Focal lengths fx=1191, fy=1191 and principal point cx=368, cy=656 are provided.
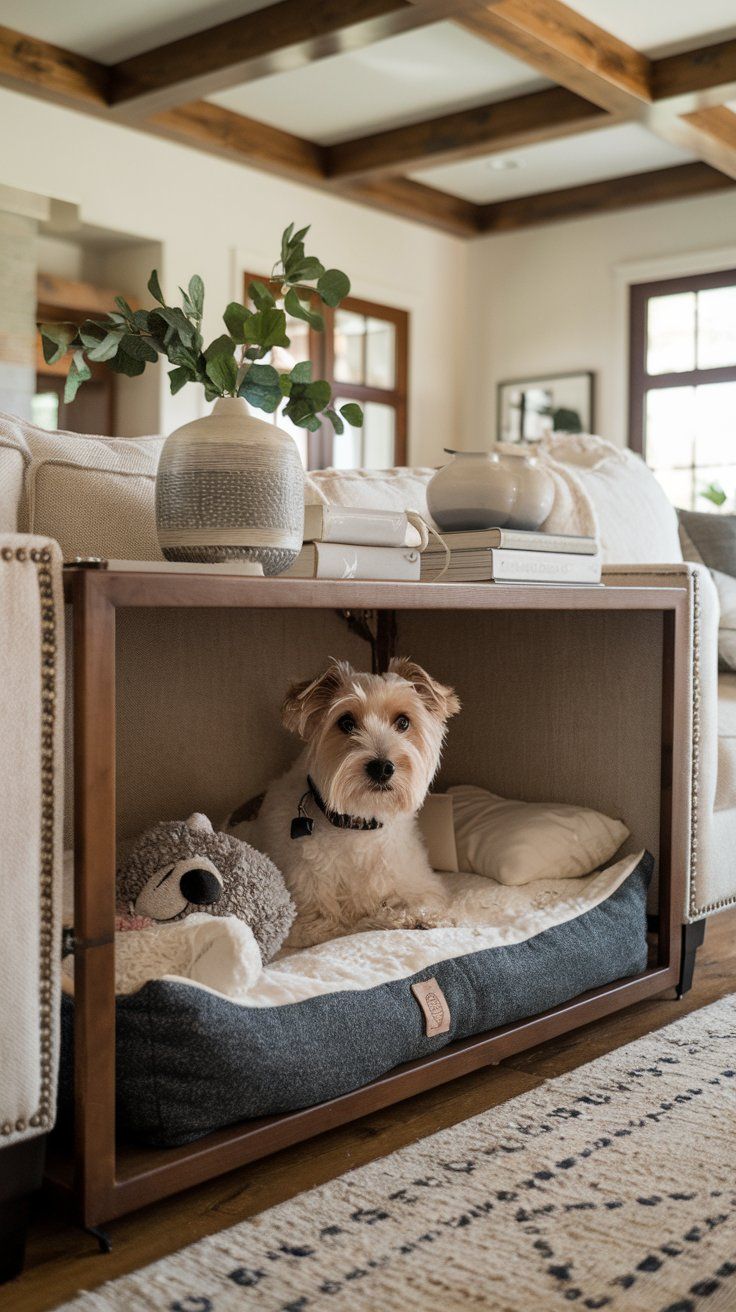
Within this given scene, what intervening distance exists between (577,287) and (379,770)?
6.19m

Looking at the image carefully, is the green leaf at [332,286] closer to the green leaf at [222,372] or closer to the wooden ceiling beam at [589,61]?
the green leaf at [222,372]

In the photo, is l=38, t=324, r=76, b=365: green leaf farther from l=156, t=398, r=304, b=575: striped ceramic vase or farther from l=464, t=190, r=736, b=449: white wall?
l=464, t=190, r=736, b=449: white wall

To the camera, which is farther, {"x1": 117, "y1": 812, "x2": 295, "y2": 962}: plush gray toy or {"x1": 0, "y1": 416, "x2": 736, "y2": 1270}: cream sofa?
{"x1": 0, "y1": 416, "x2": 736, "y2": 1270}: cream sofa

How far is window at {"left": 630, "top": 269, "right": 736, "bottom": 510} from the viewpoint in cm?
682

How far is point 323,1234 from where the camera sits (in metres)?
1.21

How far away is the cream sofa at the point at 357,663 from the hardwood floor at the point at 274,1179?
1.21 feet

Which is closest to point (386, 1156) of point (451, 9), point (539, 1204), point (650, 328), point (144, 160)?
point (539, 1204)

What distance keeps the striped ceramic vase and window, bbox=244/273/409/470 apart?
208 inches

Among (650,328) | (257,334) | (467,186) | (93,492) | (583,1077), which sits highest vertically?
(467,186)

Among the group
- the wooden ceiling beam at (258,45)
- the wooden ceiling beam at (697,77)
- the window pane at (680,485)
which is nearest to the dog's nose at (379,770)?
the wooden ceiling beam at (258,45)

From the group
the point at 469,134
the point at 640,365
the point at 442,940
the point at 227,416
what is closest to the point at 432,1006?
the point at 442,940

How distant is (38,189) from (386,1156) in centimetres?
514

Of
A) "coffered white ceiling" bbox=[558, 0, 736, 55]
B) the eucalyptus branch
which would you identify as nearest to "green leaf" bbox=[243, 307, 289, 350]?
the eucalyptus branch

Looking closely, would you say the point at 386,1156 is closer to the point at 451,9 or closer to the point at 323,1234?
the point at 323,1234
